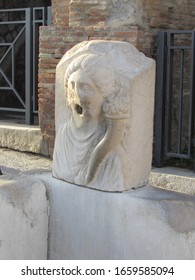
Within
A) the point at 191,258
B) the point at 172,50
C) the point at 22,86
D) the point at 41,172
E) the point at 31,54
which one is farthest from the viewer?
the point at 22,86

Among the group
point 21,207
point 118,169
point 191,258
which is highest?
point 118,169

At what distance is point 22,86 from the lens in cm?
1095

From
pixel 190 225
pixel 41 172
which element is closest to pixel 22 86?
pixel 41 172

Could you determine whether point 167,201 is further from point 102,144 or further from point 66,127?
point 66,127

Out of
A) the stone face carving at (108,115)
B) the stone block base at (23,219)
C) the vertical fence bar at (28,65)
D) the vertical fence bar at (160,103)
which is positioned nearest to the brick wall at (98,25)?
the vertical fence bar at (160,103)

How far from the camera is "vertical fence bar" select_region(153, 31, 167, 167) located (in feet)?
21.2

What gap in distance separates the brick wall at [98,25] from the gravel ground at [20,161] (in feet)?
0.73

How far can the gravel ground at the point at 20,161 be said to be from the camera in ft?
22.3

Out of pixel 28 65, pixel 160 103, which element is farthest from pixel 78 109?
pixel 28 65

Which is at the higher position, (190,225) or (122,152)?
(122,152)

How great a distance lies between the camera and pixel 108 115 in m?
3.12

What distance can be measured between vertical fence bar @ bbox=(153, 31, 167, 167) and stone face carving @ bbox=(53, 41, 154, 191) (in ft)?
10.4

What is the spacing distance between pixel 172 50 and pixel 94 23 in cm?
89

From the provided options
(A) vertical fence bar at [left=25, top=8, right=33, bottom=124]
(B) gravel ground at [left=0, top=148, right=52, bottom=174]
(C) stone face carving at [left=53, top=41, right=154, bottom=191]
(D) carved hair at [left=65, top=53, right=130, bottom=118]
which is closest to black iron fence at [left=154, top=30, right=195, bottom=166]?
(B) gravel ground at [left=0, top=148, right=52, bottom=174]
